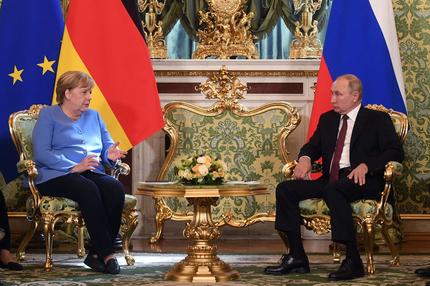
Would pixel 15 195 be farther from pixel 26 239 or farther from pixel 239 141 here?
pixel 239 141

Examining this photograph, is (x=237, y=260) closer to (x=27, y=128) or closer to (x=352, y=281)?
(x=352, y=281)

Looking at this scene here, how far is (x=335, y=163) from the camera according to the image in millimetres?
5520

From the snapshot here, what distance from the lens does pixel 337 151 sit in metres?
5.54

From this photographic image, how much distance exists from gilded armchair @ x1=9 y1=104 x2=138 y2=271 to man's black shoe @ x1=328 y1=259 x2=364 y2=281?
4.52ft

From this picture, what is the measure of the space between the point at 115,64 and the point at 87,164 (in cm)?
122

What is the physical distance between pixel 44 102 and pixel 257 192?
2.05m

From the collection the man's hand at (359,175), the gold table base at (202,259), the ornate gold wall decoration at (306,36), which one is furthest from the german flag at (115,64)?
the man's hand at (359,175)

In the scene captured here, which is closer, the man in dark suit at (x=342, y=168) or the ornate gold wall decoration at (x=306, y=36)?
the man in dark suit at (x=342, y=168)

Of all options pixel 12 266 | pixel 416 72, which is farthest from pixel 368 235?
pixel 416 72

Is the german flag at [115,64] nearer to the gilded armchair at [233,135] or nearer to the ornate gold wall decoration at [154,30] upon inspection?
the gilded armchair at [233,135]

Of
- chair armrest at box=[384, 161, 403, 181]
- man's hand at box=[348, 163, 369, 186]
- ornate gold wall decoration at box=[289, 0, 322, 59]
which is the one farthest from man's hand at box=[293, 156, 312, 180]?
ornate gold wall decoration at box=[289, 0, 322, 59]

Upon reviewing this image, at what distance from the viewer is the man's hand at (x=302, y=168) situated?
17.9 feet

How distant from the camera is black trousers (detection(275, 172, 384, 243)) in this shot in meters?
5.13

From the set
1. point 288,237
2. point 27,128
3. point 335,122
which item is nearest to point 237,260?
point 288,237
